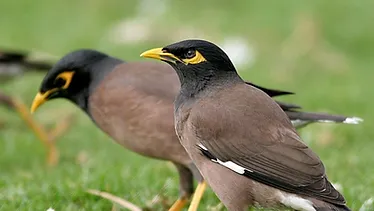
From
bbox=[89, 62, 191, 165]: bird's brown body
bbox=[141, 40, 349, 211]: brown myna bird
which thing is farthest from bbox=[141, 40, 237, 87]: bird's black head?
bbox=[89, 62, 191, 165]: bird's brown body

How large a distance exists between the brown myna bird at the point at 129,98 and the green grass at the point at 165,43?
0.46m

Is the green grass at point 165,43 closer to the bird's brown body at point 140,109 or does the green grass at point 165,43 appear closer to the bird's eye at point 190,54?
the bird's brown body at point 140,109

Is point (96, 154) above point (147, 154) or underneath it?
underneath

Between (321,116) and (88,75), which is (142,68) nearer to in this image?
(88,75)

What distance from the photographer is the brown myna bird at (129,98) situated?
6062 mm

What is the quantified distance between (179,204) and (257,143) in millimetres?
1382

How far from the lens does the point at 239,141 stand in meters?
5.03

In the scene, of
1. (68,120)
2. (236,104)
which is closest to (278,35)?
(68,120)

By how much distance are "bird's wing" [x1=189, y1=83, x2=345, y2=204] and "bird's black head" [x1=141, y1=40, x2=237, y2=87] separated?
0.18m

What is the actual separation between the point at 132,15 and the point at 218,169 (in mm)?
11785

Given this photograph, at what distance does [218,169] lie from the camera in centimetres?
506

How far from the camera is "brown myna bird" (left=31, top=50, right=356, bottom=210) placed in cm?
606

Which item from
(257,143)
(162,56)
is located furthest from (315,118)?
(162,56)

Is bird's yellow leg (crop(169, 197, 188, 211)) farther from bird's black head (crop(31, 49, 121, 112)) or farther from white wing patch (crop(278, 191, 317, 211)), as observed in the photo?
white wing patch (crop(278, 191, 317, 211))
